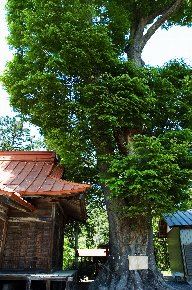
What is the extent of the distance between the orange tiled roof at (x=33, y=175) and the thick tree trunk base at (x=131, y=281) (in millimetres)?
2869

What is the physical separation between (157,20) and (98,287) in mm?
10410

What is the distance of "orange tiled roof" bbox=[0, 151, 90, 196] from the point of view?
673 cm

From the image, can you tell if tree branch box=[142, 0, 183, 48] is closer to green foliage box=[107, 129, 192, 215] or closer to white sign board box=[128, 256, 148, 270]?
green foliage box=[107, 129, 192, 215]

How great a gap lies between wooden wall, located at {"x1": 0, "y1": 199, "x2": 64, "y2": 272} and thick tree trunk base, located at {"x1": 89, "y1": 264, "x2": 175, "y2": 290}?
5.42 feet

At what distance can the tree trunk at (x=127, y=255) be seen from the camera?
286 inches

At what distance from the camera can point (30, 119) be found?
376 inches

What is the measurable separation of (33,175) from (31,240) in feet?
6.45

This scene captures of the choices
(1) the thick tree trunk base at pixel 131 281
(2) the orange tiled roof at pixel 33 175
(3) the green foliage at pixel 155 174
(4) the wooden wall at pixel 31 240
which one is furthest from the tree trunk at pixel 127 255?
(2) the orange tiled roof at pixel 33 175

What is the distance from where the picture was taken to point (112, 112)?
7.82 meters

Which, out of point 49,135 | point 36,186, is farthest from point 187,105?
point 36,186

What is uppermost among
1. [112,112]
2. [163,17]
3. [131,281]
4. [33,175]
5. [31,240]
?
[163,17]

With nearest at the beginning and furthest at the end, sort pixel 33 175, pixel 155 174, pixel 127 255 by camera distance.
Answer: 1. pixel 155 174
2. pixel 127 255
3. pixel 33 175

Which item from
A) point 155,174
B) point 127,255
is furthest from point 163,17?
point 127,255

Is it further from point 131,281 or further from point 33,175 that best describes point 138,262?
point 33,175
